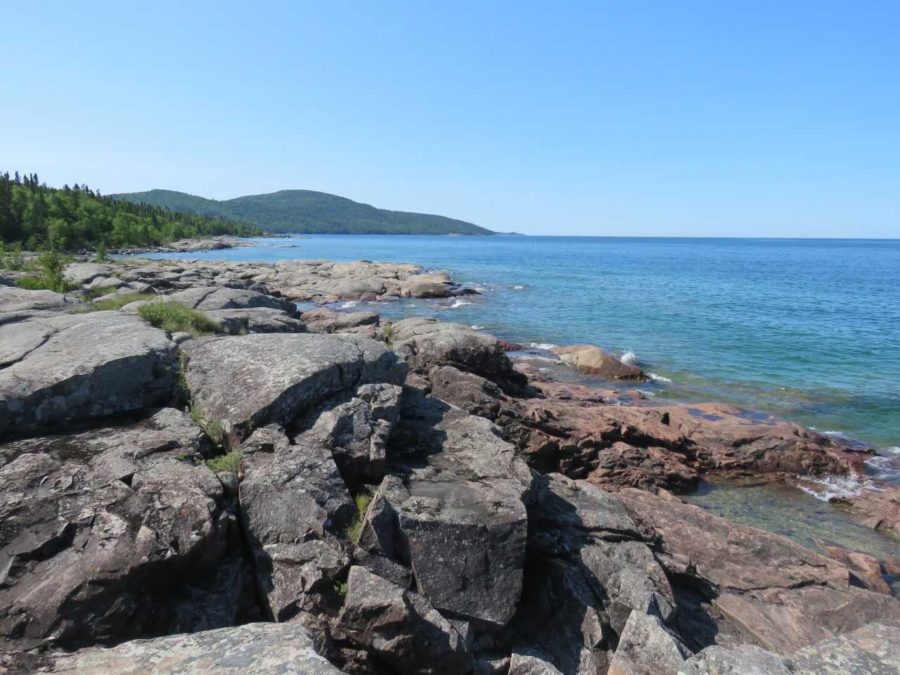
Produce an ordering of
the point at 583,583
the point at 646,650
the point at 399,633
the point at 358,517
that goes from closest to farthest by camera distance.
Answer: the point at 399,633 < the point at 646,650 < the point at 358,517 < the point at 583,583

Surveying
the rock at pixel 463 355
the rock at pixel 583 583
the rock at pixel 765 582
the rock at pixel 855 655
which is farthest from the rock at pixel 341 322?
the rock at pixel 855 655

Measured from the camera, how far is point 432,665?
6.85 metres

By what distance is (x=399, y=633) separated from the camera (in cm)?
678

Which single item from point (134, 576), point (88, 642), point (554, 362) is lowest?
point (554, 362)

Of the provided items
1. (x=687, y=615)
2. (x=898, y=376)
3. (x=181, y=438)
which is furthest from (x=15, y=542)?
(x=898, y=376)

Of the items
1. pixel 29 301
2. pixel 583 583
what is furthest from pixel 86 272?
pixel 583 583

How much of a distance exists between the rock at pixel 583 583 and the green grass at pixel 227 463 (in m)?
5.06

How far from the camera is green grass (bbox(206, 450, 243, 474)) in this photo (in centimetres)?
830

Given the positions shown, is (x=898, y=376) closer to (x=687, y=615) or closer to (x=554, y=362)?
(x=554, y=362)

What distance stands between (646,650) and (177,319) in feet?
39.6

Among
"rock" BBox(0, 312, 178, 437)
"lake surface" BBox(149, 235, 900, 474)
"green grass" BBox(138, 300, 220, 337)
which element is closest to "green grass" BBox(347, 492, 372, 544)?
"rock" BBox(0, 312, 178, 437)

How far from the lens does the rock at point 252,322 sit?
14.4 metres

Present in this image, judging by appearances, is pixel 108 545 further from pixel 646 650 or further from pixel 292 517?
pixel 646 650

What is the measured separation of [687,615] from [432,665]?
5.37 meters
